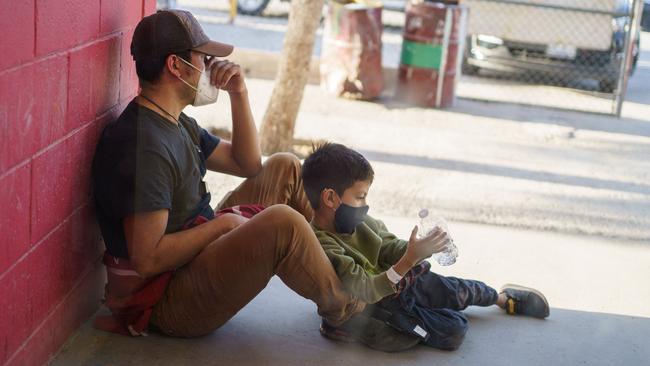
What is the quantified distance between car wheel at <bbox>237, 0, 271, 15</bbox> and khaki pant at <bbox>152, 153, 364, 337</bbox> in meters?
13.1

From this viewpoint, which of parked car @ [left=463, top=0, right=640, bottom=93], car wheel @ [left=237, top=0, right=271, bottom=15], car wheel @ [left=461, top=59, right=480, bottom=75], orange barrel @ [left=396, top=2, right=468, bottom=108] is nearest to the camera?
orange barrel @ [left=396, top=2, right=468, bottom=108]

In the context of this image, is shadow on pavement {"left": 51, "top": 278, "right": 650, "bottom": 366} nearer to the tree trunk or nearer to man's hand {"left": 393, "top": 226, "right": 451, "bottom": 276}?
man's hand {"left": 393, "top": 226, "right": 451, "bottom": 276}

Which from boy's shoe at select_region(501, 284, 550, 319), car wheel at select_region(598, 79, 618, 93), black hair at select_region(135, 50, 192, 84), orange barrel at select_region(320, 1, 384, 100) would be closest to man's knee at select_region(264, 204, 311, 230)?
black hair at select_region(135, 50, 192, 84)

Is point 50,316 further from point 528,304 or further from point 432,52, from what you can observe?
point 432,52

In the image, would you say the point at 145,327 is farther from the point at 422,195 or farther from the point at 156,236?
the point at 422,195

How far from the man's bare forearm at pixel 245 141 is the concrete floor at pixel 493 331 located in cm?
61

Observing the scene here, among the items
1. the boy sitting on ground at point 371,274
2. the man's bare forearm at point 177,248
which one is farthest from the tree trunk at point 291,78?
the man's bare forearm at point 177,248

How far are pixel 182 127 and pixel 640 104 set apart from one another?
8710mm

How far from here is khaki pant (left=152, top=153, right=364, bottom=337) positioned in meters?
3.19

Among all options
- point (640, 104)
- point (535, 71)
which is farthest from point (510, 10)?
point (640, 104)

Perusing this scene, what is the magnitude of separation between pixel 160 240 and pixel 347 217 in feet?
2.33

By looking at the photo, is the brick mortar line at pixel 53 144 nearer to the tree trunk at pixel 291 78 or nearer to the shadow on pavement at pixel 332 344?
the shadow on pavement at pixel 332 344

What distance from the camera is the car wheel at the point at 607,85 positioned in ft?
37.4

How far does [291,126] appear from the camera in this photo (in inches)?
298
